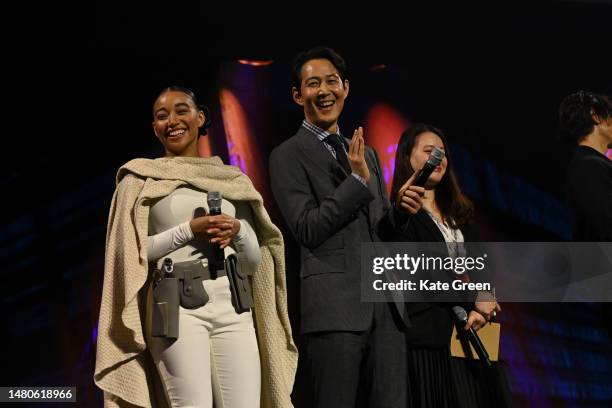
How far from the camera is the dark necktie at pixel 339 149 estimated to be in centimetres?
306

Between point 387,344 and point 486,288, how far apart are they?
715mm

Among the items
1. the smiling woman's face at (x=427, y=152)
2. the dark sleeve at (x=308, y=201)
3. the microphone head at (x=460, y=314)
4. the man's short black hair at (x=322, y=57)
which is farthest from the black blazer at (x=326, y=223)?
the microphone head at (x=460, y=314)

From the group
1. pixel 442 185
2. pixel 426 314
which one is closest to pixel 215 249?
pixel 426 314

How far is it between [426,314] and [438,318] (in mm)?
49

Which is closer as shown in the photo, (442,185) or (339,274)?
(339,274)

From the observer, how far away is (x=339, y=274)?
2881mm

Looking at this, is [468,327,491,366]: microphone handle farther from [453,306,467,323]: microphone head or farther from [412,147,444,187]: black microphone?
[412,147,444,187]: black microphone

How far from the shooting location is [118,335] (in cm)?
281

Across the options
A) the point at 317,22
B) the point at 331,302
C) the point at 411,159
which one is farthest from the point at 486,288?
the point at 317,22

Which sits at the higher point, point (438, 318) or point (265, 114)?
point (265, 114)

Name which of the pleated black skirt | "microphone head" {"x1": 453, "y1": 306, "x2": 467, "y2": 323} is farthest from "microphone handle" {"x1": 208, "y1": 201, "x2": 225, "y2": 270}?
"microphone head" {"x1": 453, "y1": 306, "x2": 467, "y2": 323}

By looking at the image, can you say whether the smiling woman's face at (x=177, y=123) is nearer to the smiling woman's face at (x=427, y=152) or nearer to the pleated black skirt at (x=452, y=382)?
the smiling woman's face at (x=427, y=152)

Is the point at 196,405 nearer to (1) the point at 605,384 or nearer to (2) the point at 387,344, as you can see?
(2) the point at 387,344

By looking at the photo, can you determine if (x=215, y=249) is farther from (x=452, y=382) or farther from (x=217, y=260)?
(x=452, y=382)
